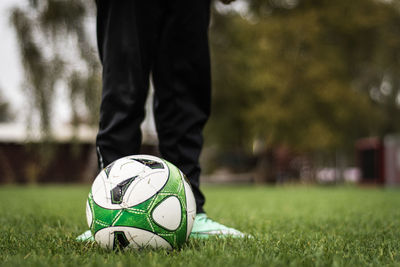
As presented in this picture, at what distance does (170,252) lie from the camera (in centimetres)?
148

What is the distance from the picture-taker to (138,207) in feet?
4.84

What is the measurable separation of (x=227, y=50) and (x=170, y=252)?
12.4m

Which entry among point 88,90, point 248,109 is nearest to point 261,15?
point 248,109

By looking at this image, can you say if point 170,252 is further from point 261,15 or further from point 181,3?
point 261,15

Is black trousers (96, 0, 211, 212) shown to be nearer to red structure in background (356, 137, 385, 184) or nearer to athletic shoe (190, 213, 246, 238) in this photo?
athletic shoe (190, 213, 246, 238)

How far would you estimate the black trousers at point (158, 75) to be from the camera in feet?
6.22

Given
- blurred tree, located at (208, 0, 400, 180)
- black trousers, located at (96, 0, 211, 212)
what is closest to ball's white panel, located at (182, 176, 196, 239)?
black trousers, located at (96, 0, 211, 212)

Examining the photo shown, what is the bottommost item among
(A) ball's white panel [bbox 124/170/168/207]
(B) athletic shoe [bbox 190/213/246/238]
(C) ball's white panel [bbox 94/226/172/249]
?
(B) athletic shoe [bbox 190/213/246/238]

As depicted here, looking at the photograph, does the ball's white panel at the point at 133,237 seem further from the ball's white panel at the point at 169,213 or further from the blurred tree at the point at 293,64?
the blurred tree at the point at 293,64

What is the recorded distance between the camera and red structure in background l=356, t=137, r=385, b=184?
11.6 metres

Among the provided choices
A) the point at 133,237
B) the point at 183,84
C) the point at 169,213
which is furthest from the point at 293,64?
the point at 133,237

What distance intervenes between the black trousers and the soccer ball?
1.08ft

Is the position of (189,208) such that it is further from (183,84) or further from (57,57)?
(57,57)

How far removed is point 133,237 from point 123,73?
83 centimetres
